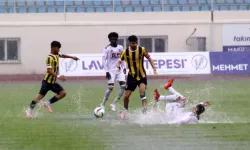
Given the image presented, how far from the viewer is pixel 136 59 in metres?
16.8

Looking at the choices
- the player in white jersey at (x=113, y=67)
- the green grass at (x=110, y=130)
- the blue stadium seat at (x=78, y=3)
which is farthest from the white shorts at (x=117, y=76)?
the blue stadium seat at (x=78, y=3)

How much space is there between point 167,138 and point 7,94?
13.9 m

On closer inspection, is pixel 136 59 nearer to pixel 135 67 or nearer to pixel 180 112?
pixel 135 67

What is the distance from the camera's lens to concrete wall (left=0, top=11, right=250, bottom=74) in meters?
39.6

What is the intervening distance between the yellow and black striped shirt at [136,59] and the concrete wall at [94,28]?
74.3 feet

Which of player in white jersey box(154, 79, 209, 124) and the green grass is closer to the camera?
the green grass

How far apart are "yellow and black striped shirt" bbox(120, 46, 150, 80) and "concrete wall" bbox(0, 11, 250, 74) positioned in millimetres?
22659

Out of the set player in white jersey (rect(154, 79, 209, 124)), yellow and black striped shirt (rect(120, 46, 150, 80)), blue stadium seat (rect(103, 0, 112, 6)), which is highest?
blue stadium seat (rect(103, 0, 112, 6))

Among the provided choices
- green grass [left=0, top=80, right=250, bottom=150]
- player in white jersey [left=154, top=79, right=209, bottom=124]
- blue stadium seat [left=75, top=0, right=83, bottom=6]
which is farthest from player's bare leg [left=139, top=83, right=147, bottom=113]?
blue stadium seat [left=75, top=0, right=83, bottom=6]

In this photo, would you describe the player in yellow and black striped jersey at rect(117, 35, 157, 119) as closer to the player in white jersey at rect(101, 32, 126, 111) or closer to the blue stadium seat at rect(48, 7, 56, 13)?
the player in white jersey at rect(101, 32, 126, 111)

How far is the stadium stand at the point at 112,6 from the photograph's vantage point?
39875mm

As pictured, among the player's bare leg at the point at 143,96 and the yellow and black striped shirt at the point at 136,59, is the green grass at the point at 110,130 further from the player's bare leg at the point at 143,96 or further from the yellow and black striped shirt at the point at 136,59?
the yellow and black striped shirt at the point at 136,59

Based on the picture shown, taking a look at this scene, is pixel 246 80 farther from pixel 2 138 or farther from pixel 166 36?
pixel 2 138

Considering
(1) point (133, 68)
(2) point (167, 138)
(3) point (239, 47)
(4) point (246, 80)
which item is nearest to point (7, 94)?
(1) point (133, 68)
